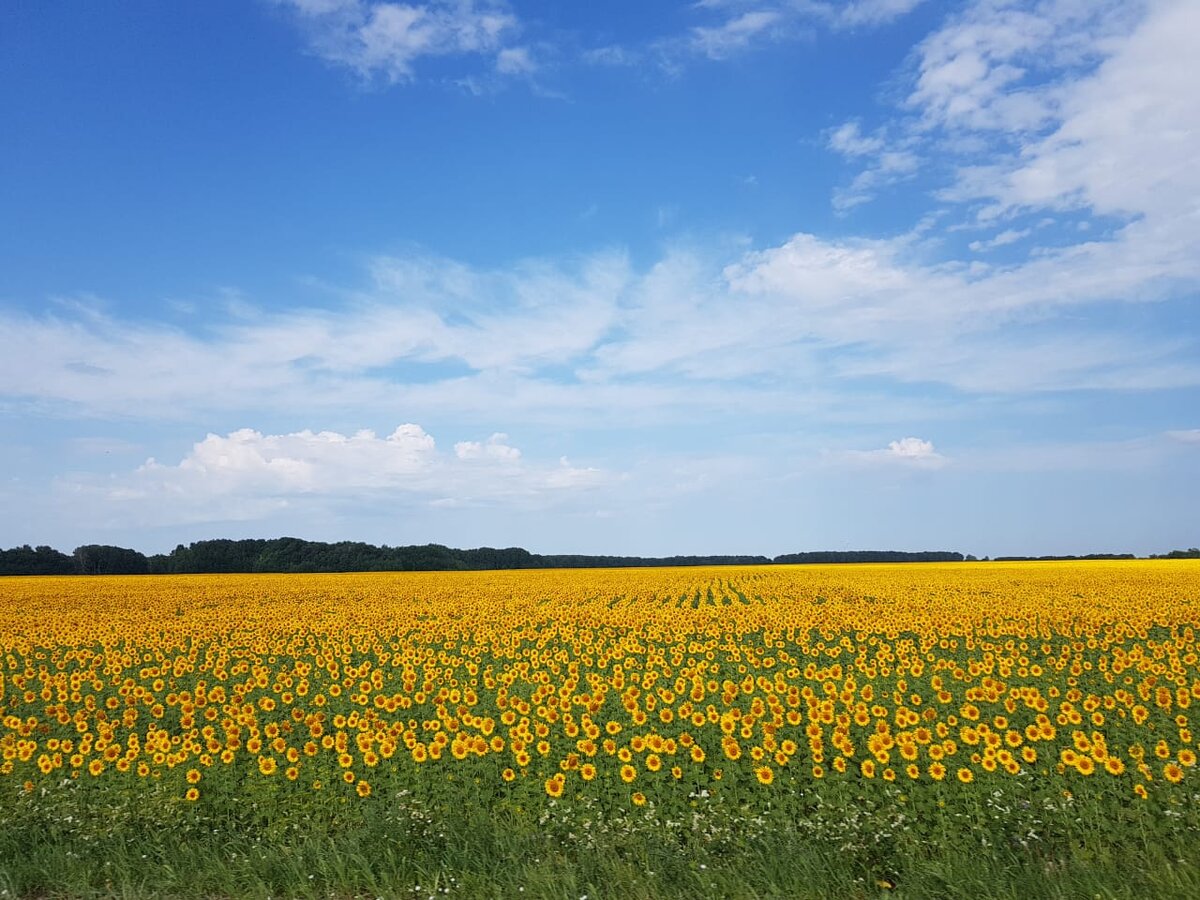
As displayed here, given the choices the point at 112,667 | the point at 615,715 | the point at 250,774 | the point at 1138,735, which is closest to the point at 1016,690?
the point at 1138,735

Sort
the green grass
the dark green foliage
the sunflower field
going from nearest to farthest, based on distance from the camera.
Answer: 1. the green grass
2. the sunflower field
3. the dark green foliage

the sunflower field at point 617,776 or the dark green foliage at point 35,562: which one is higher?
the dark green foliage at point 35,562

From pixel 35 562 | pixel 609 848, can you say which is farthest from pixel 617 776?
pixel 35 562

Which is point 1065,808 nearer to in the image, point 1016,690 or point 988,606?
point 1016,690

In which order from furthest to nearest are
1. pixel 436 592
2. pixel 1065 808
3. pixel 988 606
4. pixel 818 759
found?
1. pixel 436 592
2. pixel 988 606
3. pixel 818 759
4. pixel 1065 808

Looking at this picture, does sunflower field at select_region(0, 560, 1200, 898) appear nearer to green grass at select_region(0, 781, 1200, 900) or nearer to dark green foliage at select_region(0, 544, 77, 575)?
green grass at select_region(0, 781, 1200, 900)

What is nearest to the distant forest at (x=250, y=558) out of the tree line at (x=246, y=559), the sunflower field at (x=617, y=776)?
the tree line at (x=246, y=559)

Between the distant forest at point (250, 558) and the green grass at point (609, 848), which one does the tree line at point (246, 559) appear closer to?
the distant forest at point (250, 558)

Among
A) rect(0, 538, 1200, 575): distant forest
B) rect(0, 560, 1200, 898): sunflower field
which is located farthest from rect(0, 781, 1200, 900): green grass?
rect(0, 538, 1200, 575): distant forest

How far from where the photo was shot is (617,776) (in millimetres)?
9023

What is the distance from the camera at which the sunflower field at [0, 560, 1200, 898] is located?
6957 millimetres

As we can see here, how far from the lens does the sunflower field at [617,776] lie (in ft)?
22.8

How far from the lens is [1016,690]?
37.4 ft

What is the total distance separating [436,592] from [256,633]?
552 inches
